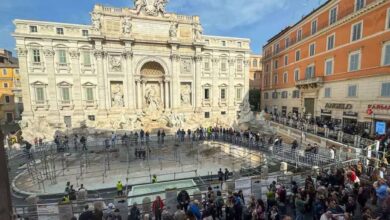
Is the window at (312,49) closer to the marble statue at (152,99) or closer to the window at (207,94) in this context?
the window at (207,94)

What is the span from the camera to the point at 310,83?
81.1 ft

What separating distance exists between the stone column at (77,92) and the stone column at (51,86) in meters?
2.07

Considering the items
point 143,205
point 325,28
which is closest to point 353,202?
point 143,205

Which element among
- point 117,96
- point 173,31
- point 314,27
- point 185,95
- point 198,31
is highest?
point 198,31

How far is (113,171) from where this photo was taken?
16922 mm

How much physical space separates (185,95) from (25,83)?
70.0 feet

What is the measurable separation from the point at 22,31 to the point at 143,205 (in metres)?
28.3

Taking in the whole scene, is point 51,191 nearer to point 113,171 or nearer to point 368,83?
point 113,171

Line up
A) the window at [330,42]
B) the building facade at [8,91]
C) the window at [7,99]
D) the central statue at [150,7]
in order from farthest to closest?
1. the window at [7,99]
2. the building facade at [8,91]
3. the central statue at [150,7]
4. the window at [330,42]

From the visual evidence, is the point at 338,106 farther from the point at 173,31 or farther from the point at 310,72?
the point at 173,31

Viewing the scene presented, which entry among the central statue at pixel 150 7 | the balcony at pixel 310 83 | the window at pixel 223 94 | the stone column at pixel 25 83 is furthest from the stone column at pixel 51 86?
the balcony at pixel 310 83

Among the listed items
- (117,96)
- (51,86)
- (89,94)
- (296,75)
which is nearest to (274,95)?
(296,75)

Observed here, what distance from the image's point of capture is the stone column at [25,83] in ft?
79.4

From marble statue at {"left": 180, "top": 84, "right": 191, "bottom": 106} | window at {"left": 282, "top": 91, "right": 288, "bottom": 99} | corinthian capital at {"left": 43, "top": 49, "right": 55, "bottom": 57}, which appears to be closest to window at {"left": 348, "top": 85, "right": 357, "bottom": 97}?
window at {"left": 282, "top": 91, "right": 288, "bottom": 99}
